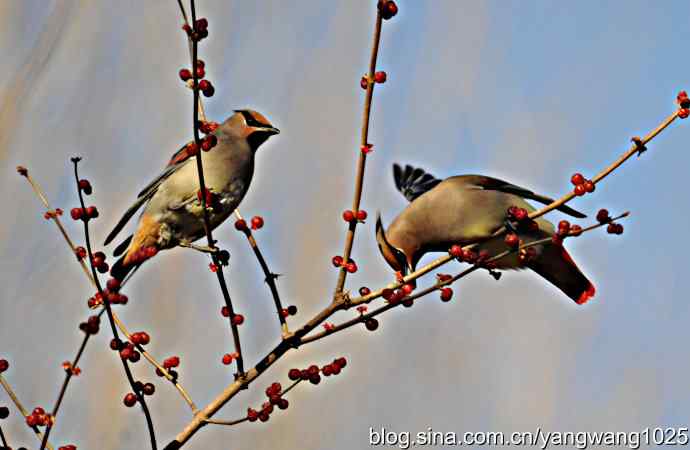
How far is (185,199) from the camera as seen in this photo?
3.15 m

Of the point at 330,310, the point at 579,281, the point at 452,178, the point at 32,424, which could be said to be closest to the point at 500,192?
the point at 452,178

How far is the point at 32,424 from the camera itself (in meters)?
2.11

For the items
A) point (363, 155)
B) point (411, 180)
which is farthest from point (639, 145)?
point (411, 180)

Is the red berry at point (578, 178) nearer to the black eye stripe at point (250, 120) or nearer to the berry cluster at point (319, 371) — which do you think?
the berry cluster at point (319, 371)

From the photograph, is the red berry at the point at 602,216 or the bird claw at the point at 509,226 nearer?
the red berry at the point at 602,216

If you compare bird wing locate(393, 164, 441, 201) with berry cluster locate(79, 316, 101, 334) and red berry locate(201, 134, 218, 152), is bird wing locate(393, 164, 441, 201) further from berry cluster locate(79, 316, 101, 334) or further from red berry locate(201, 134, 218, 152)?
berry cluster locate(79, 316, 101, 334)

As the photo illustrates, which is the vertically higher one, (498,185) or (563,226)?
(498,185)

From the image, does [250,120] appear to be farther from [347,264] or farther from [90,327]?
[90,327]

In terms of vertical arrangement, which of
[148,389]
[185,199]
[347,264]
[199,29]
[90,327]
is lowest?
[90,327]

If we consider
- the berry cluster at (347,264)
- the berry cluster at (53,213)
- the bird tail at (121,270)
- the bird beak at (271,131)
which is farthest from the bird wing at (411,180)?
the berry cluster at (53,213)

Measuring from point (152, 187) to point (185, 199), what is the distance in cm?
28

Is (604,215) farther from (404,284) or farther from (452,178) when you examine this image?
(452,178)

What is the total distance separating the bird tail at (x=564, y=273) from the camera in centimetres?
426

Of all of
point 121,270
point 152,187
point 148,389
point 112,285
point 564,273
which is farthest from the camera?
point 564,273
